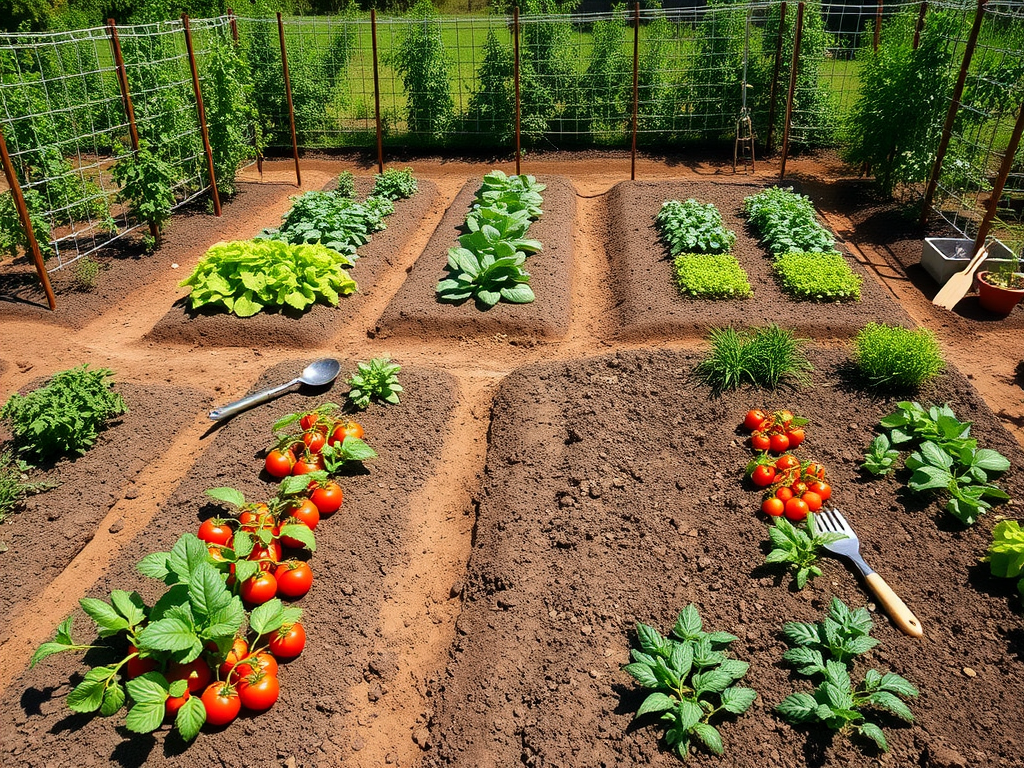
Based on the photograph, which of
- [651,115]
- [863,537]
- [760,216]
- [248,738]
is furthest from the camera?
[651,115]

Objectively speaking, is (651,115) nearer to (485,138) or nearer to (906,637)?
(485,138)

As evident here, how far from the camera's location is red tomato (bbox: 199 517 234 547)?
16.2ft

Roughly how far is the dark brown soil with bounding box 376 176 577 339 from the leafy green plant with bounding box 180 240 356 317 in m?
0.83

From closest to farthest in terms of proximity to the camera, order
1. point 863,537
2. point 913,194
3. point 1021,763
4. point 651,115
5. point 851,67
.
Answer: point 1021,763
point 863,537
point 913,194
point 651,115
point 851,67

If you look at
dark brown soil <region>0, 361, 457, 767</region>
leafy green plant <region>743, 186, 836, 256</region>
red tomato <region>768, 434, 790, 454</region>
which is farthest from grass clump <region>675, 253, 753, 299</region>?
dark brown soil <region>0, 361, 457, 767</region>

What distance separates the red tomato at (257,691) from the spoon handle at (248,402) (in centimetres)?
295

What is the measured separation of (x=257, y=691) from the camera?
414cm

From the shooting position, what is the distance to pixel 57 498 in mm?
6066

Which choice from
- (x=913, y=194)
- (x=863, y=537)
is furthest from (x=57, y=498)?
(x=913, y=194)

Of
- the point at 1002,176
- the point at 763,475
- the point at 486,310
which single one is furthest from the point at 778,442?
the point at 1002,176

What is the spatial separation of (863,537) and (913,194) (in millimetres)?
8521

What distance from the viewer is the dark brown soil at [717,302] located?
27.0 ft

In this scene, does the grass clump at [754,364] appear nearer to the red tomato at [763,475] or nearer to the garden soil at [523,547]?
the garden soil at [523,547]

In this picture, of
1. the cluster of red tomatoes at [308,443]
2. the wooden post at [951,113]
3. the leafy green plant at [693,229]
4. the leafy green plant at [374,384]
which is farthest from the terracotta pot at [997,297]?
the cluster of red tomatoes at [308,443]
